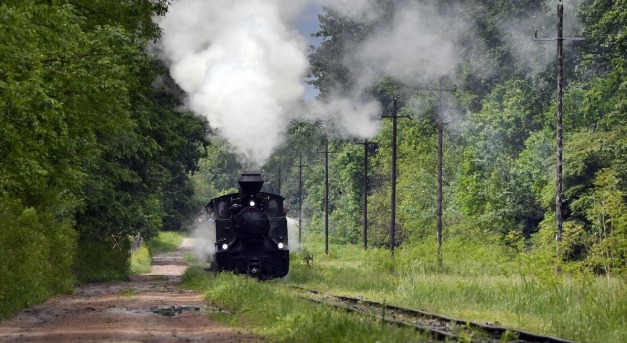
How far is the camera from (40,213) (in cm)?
2897

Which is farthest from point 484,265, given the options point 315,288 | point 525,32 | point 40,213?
point 525,32

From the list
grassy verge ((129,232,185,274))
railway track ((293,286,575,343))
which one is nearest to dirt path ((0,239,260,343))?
railway track ((293,286,575,343))

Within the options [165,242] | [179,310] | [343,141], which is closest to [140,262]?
[179,310]

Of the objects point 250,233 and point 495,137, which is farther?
point 495,137

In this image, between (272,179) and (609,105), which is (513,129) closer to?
(609,105)

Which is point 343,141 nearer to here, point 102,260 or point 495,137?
point 495,137

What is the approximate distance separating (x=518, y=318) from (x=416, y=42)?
232ft

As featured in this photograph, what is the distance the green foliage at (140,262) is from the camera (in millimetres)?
52338

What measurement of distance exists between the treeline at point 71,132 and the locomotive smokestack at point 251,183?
4406mm

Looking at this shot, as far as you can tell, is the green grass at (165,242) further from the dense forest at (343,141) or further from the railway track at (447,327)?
the railway track at (447,327)

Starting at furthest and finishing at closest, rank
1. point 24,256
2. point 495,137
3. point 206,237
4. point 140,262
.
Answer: point 495,137 → point 140,262 → point 206,237 → point 24,256

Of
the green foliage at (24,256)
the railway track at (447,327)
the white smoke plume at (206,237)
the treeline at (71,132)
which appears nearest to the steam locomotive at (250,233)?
the white smoke plume at (206,237)

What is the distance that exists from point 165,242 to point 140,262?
38.0 metres

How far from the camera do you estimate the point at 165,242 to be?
94.9 metres
